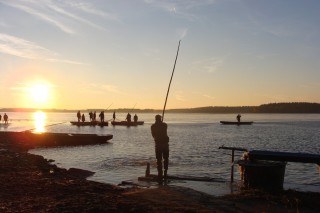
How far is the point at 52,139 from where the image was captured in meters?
42.5

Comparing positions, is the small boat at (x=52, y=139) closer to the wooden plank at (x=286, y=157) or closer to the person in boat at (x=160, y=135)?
the person in boat at (x=160, y=135)

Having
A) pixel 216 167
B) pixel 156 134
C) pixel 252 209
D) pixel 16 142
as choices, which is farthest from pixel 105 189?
pixel 16 142

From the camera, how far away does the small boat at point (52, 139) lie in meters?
41.8

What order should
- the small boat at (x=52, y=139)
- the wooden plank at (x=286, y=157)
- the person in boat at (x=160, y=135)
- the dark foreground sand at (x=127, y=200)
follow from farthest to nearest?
the small boat at (x=52, y=139) → the person in boat at (x=160, y=135) → the wooden plank at (x=286, y=157) → the dark foreground sand at (x=127, y=200)

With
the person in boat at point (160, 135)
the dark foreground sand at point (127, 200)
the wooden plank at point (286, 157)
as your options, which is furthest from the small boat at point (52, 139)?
the wooden plank at point (286, 157)

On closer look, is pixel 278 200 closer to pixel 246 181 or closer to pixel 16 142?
pixel 246 181

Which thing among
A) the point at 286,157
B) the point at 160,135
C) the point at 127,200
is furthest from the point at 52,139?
the point at 127,200

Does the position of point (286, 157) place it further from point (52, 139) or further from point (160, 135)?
point (52, 139)

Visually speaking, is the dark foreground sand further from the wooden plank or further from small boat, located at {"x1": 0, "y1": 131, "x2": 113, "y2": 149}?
small boat, located at {"x1": 0, "y1": 131, "x2": 113, "y2": 149}

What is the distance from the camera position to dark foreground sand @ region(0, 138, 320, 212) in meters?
9.75

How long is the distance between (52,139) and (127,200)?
33556 mm

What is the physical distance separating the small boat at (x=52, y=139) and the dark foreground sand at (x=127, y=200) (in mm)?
28137

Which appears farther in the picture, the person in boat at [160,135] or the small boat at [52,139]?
the small boat at [52,139]

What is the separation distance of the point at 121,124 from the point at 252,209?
74648mm
